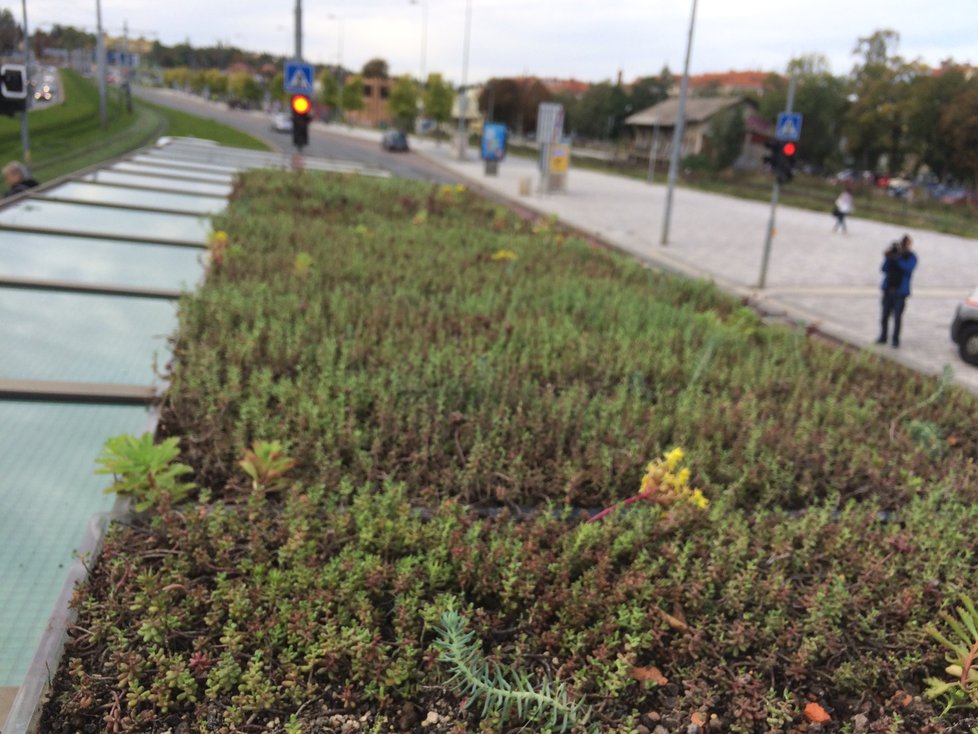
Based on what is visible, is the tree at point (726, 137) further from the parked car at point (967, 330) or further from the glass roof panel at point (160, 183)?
the parked car at point (967, 330)

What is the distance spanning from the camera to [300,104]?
15.1 metres

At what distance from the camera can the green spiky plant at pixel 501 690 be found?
276 cm

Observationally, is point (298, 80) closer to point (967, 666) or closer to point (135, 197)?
point (135, 197)

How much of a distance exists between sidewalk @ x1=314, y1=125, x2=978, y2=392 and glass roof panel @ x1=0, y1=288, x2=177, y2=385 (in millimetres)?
7433

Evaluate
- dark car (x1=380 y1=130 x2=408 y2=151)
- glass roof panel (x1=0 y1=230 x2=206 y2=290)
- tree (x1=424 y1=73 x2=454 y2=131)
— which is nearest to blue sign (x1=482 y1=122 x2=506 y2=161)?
dark car (x1=380 y1=130 x2=408 y2=151)

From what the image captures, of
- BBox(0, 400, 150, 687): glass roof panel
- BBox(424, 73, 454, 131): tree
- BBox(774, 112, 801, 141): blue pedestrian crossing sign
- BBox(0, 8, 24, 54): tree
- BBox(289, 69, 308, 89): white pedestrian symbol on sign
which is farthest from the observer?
BBox(424, 73, 454, 131): tree

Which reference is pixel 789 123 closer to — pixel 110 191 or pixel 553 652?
pixel 110 191

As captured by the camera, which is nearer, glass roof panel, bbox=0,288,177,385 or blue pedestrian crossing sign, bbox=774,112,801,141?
glass roof panel, bbox=0,288,177,385

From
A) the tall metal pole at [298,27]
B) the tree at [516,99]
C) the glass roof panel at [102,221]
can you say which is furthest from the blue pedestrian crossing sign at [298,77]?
the tree at [516,99]

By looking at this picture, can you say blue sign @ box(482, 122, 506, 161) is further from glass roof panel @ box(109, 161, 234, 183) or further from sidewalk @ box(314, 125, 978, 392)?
glass roof panel @ box(109, 161, 234, 183)

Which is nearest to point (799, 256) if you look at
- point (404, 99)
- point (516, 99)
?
point (404, 99)

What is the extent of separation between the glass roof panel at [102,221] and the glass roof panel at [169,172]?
565cm

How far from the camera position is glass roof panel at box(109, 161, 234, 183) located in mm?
16812

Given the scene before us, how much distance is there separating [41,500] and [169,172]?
1522 cm
